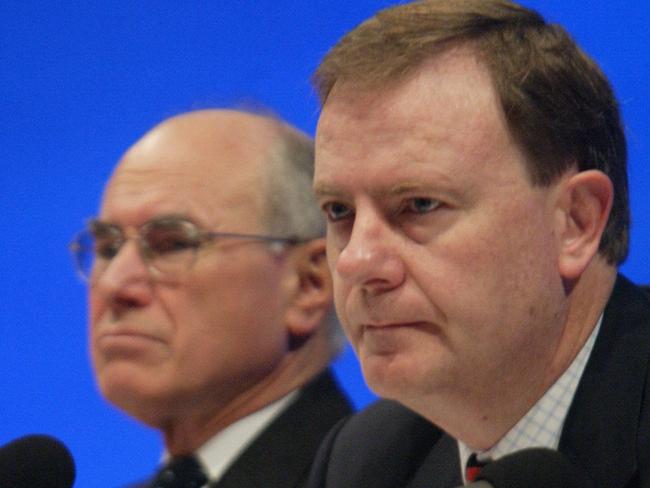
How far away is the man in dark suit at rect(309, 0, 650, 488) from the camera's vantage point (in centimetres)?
186

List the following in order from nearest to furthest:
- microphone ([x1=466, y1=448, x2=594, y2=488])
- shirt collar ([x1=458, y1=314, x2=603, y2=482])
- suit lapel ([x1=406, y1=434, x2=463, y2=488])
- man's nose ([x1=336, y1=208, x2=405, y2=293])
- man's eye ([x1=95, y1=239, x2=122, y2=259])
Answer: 1. microphone ([x1=466, y1=448, x2=594, y2=488])
2. man's nose ([x1=336, y1=208, x2=405, y2=293])
3. shirt collar ([x1=458, y1=314, x2=603, y2=482])
4. suit lapel ([x1=406, y1=434, x2=463, y2=488])
5. man's eye ([x1=95, y1=239, x2=122, y2=259])

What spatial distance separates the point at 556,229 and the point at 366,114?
13.0 inches

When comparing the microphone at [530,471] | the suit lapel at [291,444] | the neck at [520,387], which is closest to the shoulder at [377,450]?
the suit lapel at [291,444]

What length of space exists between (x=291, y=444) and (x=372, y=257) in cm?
76

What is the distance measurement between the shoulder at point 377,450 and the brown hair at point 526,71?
0.49 meters

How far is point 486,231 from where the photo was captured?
1.86 metres

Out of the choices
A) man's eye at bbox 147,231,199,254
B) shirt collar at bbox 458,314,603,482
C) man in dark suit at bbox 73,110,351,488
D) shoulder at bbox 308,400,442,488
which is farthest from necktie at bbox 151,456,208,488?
shirt collar at bbox 458,314,603,482

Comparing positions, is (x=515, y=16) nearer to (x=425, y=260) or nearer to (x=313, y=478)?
(x=425, y=260)

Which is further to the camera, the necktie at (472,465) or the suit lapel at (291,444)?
→ the suit lapel at (291,444)

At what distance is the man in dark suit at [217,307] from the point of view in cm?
250

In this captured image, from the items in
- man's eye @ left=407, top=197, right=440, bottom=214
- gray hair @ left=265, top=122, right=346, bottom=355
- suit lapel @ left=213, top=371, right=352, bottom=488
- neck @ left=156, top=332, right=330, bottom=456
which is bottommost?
suit lapel @ left=213, top=371, right=352, bottom=488

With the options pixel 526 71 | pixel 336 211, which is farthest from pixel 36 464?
pixel 526 71

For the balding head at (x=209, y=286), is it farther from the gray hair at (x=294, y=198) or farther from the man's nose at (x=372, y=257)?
the man's nose at (x=372, y=257)

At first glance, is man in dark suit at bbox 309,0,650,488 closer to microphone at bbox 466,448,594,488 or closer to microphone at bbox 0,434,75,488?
microphone at bbox 466,448,594,488
